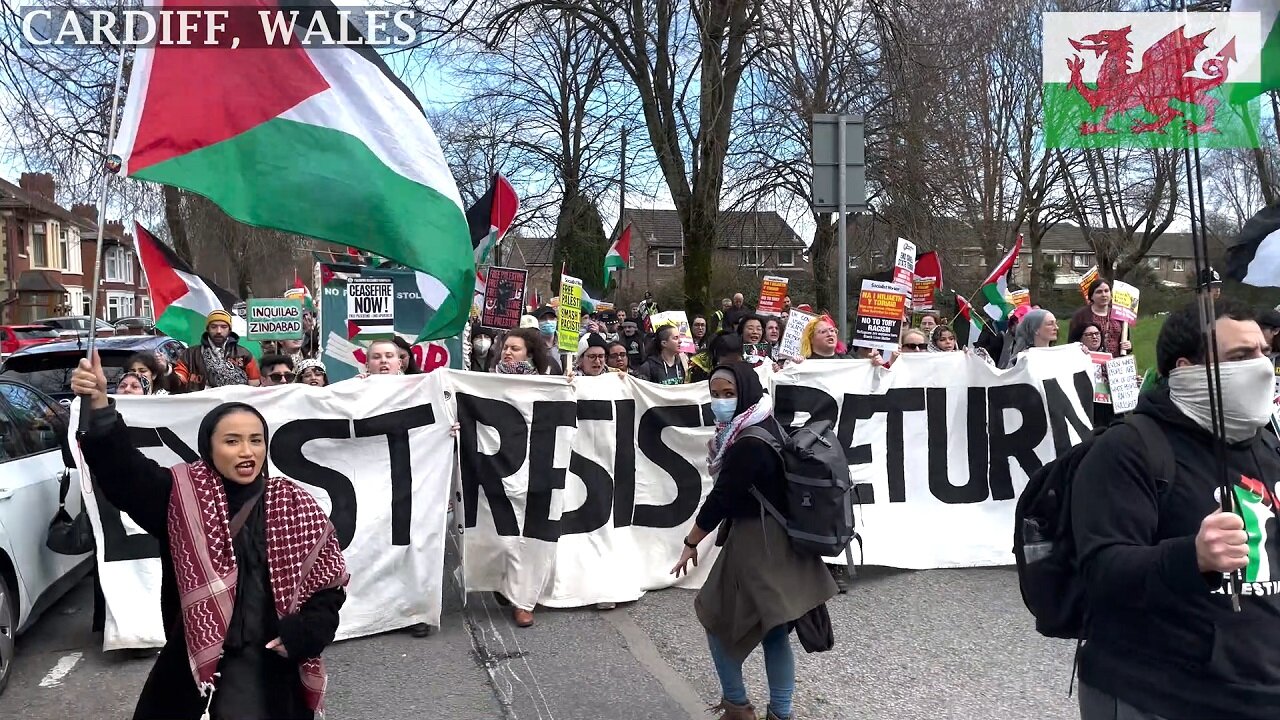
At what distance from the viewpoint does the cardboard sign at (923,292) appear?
1219cm

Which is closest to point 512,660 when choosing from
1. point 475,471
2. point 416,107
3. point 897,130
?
point 475,471

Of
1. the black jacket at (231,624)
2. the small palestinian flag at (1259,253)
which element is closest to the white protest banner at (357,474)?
the black jacket at (231,624)

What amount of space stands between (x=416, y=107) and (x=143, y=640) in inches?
128

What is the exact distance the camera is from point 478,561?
20.6 feet

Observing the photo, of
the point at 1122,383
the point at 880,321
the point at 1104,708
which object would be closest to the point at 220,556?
the point at 1104,708

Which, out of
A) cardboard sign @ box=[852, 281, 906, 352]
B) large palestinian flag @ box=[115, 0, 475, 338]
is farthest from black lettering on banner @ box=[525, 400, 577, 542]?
cardboard sign @ box=[852, 281, 906, 352]

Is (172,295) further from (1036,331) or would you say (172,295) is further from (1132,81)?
(1132,81)

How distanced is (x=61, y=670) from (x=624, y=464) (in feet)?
11.1

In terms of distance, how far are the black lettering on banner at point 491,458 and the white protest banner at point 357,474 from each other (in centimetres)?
16

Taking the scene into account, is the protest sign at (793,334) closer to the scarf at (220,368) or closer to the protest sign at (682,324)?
the protest sign at (682,324)

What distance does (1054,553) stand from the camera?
259cm

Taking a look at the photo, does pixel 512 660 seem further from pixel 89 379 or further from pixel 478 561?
pixel 89 379

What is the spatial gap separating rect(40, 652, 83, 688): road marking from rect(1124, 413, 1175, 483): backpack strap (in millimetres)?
5206

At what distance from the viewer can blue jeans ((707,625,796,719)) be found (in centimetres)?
422
